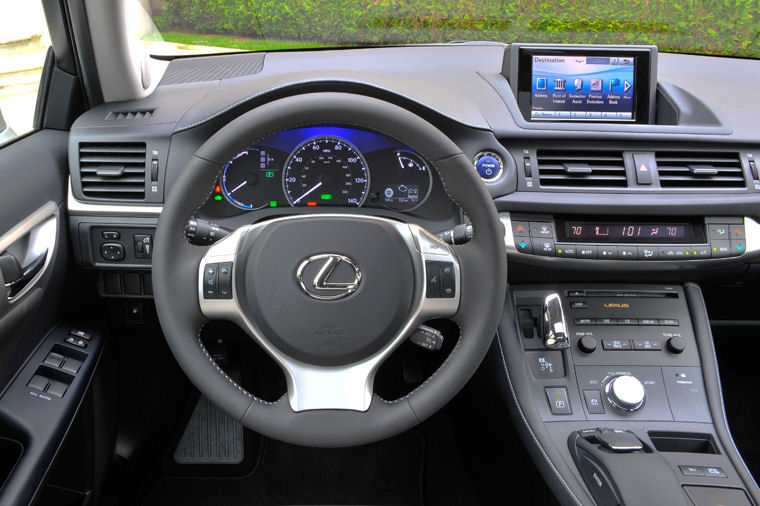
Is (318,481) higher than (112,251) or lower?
lower

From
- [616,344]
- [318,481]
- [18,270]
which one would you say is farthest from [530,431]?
[18,270]

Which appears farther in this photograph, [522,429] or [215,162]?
[522,429]

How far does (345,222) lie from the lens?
1320 millimetres

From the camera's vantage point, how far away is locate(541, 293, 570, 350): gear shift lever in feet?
5.52

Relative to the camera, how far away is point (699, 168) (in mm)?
1715

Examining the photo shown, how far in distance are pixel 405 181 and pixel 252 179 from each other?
0.40 metres

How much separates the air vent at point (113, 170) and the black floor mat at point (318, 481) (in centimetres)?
109

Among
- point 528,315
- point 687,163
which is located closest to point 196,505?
point 528,315

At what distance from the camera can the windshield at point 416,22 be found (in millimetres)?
1836

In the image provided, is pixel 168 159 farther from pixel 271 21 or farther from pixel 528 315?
pixel 528 315

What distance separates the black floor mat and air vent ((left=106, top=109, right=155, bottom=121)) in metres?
1.23

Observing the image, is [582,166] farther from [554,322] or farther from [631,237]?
[554,322]

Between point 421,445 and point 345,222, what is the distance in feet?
4.22

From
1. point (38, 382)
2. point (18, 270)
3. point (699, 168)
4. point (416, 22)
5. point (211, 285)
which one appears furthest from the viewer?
point (416, 22)
